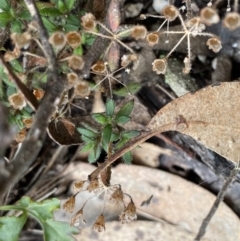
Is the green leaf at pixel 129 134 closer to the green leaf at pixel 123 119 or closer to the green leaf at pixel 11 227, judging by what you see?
the green leaf at pixel 123 119

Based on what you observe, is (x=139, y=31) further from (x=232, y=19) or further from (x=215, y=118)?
(x=215, y=118)

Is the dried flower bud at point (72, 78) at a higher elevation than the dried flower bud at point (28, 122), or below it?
higher

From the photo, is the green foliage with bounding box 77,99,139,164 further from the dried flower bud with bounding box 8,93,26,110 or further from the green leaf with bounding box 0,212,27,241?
the dried flower bud with bounding box 8,93,26,110

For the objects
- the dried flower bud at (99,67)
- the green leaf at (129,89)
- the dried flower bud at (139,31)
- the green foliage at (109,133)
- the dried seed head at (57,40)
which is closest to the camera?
the dried seed head at (57,40)

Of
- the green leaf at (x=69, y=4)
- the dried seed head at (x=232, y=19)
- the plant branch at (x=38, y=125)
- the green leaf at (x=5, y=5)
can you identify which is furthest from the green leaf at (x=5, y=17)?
the dried seed head at (x=232, y=19)

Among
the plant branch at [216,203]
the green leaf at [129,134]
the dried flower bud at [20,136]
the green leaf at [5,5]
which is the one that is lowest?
the plant branch at [216,203]

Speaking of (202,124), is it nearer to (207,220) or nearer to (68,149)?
(207,220)
